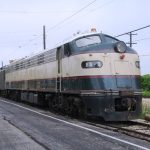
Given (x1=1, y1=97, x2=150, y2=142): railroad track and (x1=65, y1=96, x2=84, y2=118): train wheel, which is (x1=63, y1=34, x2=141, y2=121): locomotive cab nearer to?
(x1=1, y1=97, x2=150, y2=142): railroad track

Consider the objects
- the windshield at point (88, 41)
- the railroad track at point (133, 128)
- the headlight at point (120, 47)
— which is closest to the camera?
the railroad track at point (133, 128)

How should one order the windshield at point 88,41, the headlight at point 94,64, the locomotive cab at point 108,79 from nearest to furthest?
the locomotive cab at point 108,79
the headlight at point 94,64
the windshield at point 88,41

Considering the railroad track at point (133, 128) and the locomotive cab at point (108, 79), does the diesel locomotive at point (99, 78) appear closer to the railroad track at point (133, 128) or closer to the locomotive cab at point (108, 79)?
the locomotive cab at point (108, 79)

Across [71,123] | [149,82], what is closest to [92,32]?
[71,123]

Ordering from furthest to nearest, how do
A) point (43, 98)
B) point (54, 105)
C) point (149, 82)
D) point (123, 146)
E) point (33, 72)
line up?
point (149, 82)
point (33, 72)
point (43, 98)
point (54, 105)
point (123, 146)

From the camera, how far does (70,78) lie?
66.6 feet

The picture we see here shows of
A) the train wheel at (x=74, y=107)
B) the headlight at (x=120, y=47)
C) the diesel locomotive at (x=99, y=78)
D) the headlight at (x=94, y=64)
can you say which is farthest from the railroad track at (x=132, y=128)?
the headlight at (x=120, y=47)

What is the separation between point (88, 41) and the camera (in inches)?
785

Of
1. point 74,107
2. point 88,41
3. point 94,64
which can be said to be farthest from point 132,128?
point 88,41

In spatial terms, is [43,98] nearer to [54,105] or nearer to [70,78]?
[54,105]

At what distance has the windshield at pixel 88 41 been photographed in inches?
779

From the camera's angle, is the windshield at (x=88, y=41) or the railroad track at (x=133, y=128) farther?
the windshield at (x=88, y=41)

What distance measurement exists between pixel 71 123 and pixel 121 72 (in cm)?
289

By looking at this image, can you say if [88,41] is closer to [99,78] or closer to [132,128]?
[99,78]
